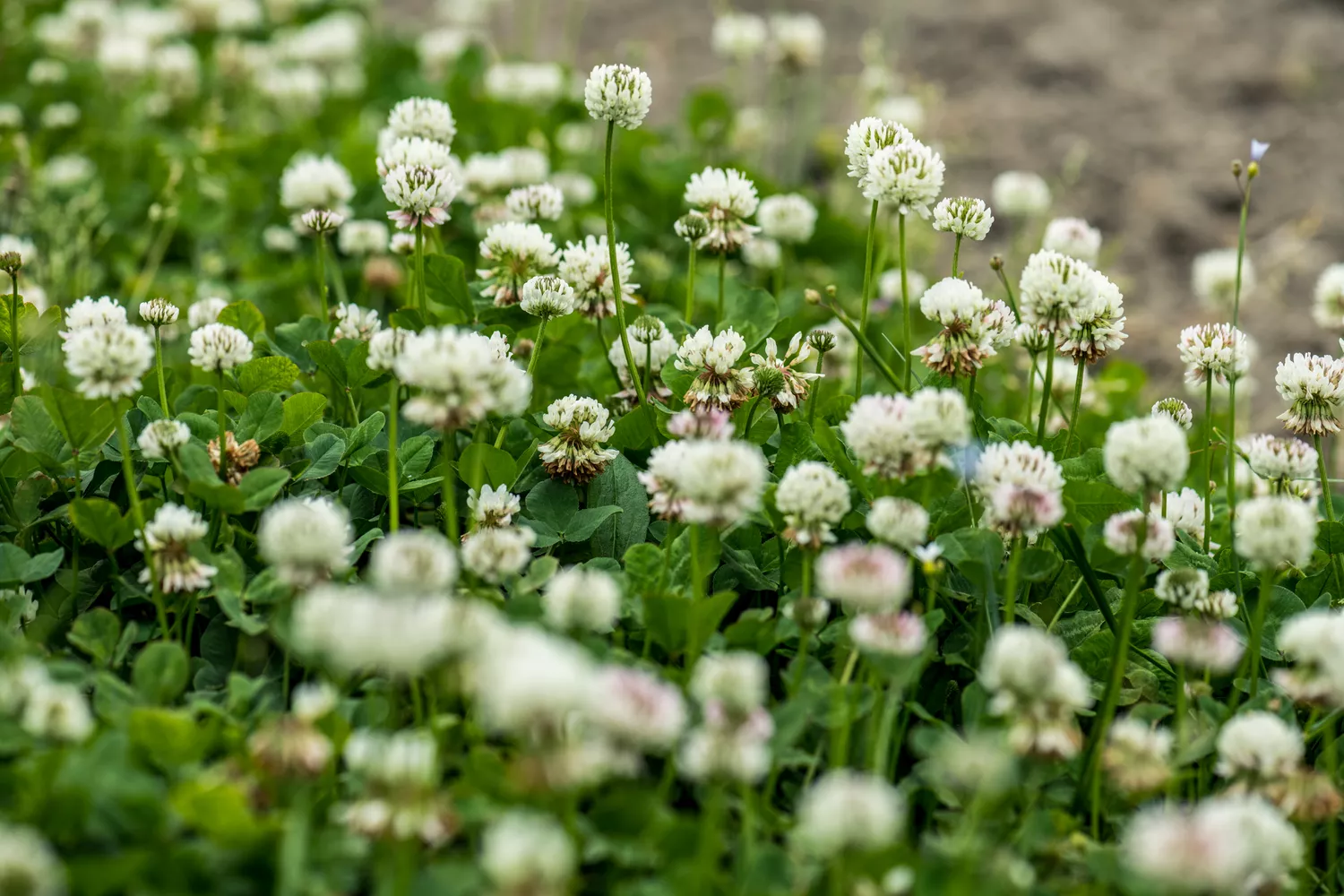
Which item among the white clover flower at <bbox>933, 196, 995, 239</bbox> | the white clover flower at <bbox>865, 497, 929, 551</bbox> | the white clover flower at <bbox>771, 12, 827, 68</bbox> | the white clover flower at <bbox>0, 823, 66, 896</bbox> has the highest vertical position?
the white clover flower at <bbox>771, 12, 827, 68</bbox>

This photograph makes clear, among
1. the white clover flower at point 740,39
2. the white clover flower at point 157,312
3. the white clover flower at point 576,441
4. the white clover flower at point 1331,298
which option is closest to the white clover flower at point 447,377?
the white clover flower at point 576,441

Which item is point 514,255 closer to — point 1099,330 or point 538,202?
point 538,202

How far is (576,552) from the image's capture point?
1.86 meters

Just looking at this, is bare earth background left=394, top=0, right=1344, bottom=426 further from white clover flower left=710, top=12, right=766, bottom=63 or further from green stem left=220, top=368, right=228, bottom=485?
green stem left=220, top=368, right=228, bottom=485

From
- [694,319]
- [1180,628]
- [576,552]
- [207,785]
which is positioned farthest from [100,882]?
[694,319]

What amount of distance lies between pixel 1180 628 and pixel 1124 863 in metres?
0.23

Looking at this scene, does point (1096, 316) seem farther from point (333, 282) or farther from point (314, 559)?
point (333, 282)

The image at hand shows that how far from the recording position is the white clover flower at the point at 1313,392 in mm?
1802

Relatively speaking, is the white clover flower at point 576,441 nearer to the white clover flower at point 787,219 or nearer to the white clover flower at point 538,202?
the white clover flower at point 538,202

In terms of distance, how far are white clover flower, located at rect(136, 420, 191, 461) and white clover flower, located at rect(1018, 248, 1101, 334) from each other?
1034 millimetres

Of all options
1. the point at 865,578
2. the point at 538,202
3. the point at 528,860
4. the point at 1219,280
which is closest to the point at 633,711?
the point at 528,860

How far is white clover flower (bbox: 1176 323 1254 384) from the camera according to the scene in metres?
1.82

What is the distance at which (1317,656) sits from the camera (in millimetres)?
1275

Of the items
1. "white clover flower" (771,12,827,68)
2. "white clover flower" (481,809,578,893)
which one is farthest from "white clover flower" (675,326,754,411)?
"white clover flower" (771,12,827,68)
